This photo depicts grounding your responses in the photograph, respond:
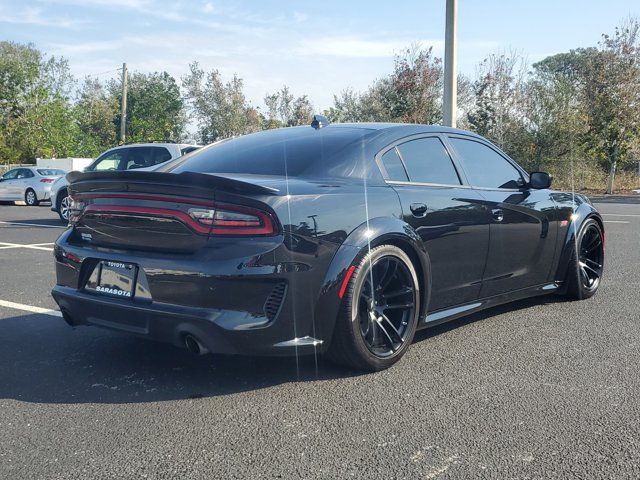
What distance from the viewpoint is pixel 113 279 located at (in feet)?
12.1

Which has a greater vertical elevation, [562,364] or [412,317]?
[412,317]

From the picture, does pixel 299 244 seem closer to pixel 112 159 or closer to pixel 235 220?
pixel 235 220

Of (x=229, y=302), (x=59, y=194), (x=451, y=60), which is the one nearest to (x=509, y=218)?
(x=229, y=302)

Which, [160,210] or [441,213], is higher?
[160,210]

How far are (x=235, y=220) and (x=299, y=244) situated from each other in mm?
340

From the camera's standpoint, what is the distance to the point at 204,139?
150ft

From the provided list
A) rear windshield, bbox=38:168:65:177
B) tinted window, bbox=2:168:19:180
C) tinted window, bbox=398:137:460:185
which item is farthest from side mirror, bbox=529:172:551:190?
tinted window, bbox=2:168:19:180


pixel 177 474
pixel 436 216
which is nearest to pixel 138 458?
pixel 177 474

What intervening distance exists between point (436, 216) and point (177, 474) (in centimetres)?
232

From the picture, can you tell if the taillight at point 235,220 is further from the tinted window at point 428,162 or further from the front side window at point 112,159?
the front side window at point 112,159

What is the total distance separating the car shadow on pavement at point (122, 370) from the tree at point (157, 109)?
39.1 m

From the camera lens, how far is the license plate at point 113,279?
3.59 m

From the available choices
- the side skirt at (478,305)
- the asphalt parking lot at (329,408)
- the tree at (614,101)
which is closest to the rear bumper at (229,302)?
the asphalt parking lot at (329,408)

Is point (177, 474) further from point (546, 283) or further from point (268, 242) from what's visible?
point (546, 283)
